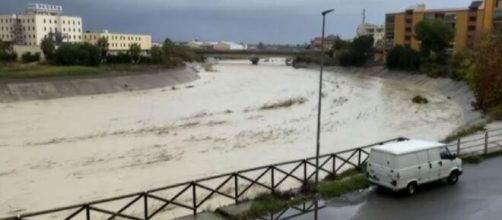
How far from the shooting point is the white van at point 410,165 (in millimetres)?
16203

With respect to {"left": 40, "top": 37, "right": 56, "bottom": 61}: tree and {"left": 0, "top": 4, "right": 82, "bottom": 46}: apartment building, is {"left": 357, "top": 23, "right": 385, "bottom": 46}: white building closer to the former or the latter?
{"left": 0, "top": 4, "right": 82, "bottom": 46}: apartment building

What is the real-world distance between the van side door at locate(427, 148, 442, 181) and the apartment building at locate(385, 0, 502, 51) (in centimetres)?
6689

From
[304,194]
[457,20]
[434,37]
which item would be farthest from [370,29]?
[304,194]

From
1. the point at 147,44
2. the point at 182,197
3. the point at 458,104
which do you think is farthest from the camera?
the point at 147,44

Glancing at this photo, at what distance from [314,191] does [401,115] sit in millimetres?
33062

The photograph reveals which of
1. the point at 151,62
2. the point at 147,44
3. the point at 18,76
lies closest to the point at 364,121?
the point at 18,76

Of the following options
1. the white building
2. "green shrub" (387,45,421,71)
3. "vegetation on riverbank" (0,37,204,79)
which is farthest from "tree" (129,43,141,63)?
the white building

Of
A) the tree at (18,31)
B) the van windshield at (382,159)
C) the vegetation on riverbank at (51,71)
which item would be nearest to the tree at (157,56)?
the vegetation on riverbank at (51,71)

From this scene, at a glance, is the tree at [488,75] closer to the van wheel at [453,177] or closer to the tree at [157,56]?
the van wheel at [453,177]

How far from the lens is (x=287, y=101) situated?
60.0 metres

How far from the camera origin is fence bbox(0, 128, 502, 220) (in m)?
14.3

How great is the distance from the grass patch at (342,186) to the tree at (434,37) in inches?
2936

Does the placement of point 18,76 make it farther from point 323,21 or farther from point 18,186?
point 323,21

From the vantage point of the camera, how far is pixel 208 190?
17031mm
